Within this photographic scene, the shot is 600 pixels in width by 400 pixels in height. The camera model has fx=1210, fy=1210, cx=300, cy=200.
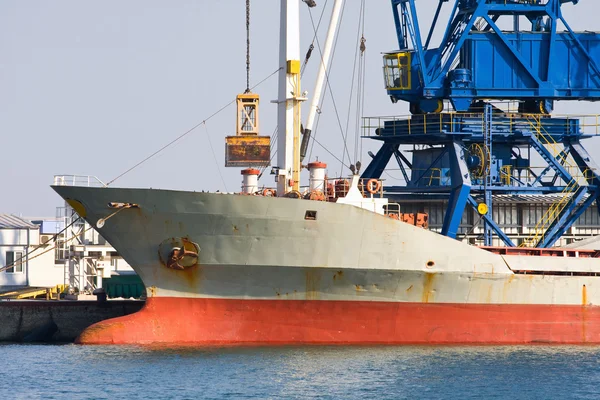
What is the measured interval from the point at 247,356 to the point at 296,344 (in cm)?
249

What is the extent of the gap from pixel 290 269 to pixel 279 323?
163 cm

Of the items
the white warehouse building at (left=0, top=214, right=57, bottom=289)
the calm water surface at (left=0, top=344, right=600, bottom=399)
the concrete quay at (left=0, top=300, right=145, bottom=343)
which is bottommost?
the calm water surface at (left=0, top=344, right=600, bottom=399)

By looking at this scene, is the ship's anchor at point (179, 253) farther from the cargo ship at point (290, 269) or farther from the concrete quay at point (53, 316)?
the concrete quay at point (53, 316)

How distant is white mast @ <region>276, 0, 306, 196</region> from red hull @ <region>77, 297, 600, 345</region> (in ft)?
13.3

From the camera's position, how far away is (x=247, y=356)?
106 ft

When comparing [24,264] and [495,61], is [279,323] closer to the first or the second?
[495,61]

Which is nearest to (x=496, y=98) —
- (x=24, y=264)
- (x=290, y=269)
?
(x=290, y=269)

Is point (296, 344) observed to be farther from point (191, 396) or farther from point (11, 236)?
point (11, 236)

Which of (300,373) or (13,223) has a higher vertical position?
(13,223)

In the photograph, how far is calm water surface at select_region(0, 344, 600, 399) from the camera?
28125mm

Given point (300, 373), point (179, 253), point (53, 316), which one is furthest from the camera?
point (53, 316)

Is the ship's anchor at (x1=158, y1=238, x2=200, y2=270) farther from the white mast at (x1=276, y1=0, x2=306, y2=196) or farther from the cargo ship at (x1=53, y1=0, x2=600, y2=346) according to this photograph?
the white mast at (x1=276, y1=0, x2=306, y2=196)

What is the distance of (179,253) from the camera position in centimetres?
3378

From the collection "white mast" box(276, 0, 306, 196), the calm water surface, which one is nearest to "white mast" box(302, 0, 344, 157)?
"white mast" box(276, 0, 306, 196)
